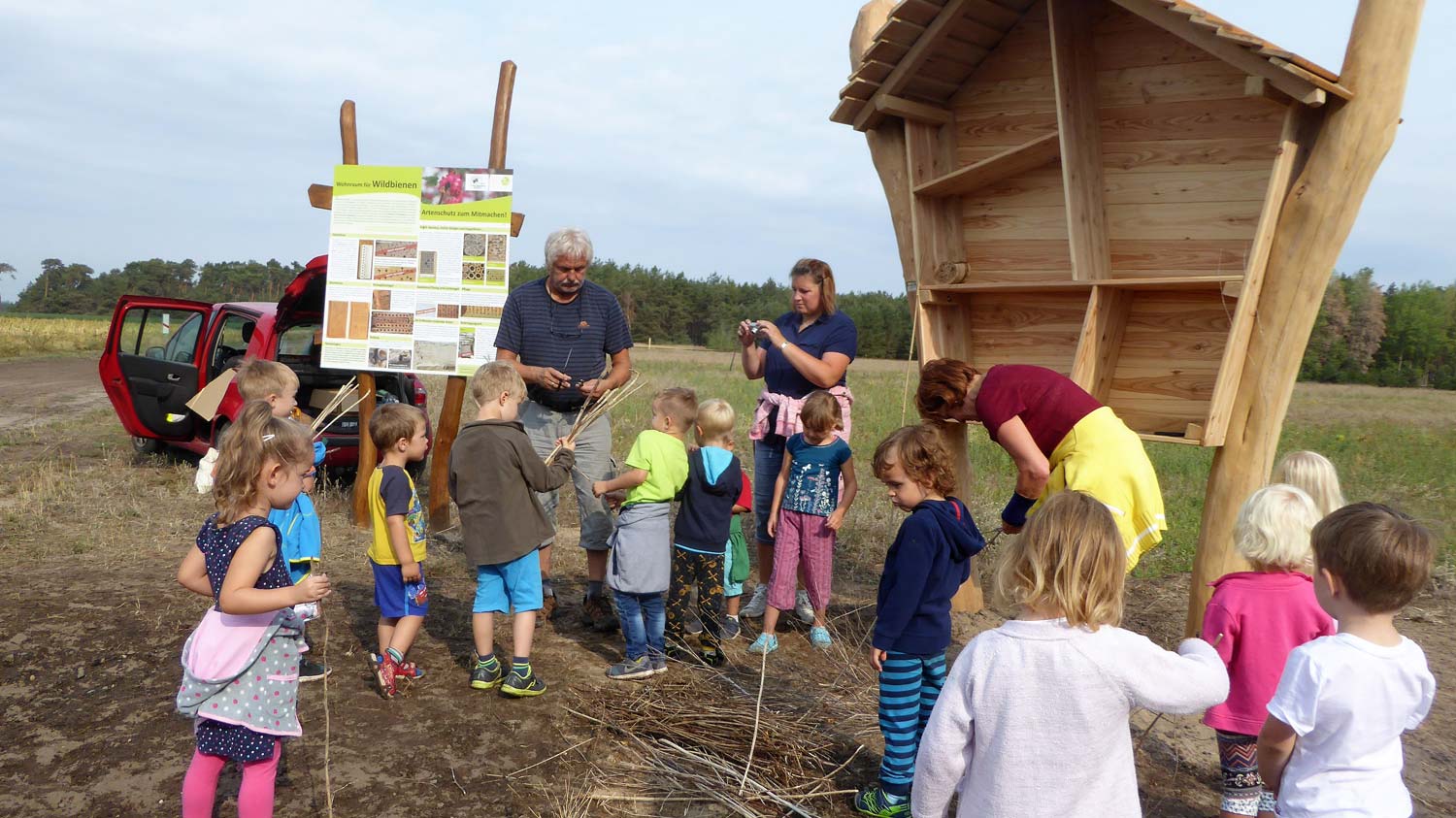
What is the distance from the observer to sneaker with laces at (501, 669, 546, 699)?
4375mm

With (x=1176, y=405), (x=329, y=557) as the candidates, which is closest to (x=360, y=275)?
(x=329, y=557)

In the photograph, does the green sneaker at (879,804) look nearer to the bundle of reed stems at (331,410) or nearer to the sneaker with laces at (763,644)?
the sneaker with laces at (763,644)

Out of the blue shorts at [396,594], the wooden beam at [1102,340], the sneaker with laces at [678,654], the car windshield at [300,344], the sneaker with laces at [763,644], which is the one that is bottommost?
the sneaker with laces at [678,654]

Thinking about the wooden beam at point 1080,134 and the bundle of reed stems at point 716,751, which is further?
the wooden beam at point 1080,134

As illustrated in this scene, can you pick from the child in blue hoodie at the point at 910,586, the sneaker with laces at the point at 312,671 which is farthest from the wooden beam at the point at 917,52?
the sneaker with laces at the point at 312,671

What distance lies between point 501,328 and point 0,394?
693 inches

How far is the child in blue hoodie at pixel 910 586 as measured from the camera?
11.0 ft

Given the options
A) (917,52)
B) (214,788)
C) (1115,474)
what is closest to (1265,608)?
(1115,474)

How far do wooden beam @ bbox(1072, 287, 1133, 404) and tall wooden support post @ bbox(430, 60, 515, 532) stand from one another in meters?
4.21

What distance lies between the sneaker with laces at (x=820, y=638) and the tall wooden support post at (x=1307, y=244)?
183 centimetres

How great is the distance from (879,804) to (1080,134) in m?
3.47

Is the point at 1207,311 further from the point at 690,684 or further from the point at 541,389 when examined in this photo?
the point at 541,389

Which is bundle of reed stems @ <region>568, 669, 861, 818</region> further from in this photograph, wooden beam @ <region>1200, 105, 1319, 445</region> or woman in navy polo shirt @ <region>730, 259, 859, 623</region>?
wooden beam @ <region>1200, 105, 1319, 445</region>

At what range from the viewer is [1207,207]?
4801 mm
